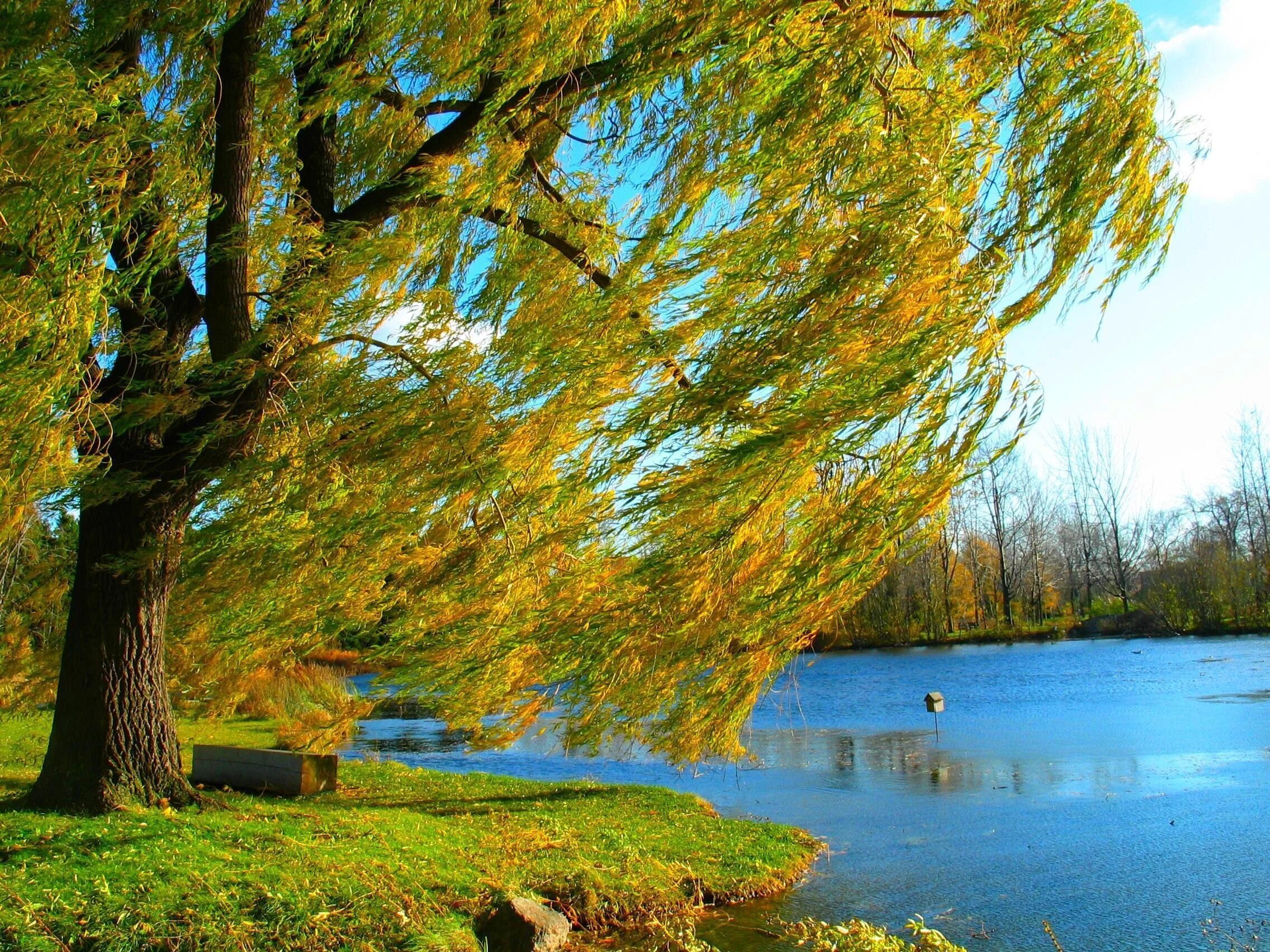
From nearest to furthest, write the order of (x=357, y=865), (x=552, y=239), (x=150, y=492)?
(x=357, y=865), (x=150, y=492), (x=552, y=239)

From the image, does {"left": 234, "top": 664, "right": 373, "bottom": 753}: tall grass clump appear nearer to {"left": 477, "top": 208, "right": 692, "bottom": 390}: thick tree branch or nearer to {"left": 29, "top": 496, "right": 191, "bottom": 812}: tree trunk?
{"left": 29, "top": 496, "right": 191, "bottom": 812}: tree trunk

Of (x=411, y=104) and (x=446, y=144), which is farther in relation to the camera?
(x=411, y=104)

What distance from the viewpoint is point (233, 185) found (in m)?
5.32

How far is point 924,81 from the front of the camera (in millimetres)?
4023

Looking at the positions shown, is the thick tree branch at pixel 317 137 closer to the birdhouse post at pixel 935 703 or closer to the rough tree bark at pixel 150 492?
the rough tree bark at pixel 150 492

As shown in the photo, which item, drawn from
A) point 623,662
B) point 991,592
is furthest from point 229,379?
point 991,592

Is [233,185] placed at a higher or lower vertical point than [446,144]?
lower

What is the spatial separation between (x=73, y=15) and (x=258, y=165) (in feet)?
4.81

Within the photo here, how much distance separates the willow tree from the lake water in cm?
211

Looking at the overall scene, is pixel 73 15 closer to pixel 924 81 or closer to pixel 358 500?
pixel 358 500

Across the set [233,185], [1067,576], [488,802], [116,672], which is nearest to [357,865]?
[116,672]

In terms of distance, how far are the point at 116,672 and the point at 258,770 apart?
242cm

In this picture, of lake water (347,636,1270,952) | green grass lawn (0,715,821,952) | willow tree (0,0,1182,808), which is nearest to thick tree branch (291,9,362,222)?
willow tree (0,0,1182,808)

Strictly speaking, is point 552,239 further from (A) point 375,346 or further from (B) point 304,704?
(B) point 304,704
